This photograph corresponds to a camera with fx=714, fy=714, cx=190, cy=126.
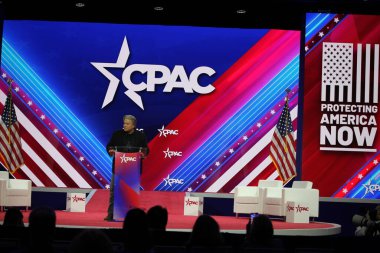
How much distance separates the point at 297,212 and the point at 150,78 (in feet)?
11.8

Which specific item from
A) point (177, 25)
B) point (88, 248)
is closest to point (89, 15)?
point (177, 25)

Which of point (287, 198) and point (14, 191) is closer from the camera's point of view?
point (287, 198)

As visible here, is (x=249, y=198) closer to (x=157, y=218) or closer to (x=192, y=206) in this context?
(x=192, y=206)

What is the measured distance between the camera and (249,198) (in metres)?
11.6

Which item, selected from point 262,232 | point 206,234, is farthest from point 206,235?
point 262,232

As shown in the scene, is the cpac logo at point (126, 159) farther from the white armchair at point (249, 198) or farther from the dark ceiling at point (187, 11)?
the dark ceiling at point (187, 11)

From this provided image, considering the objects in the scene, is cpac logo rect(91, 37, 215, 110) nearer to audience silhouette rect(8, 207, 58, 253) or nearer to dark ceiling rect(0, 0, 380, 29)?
dark ceiling rect(0, 0, 380, 29)

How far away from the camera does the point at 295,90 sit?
41.0 feet

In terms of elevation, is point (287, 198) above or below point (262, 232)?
above

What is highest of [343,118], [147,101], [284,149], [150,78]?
[150,78]

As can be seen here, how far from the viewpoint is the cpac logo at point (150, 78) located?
12.4 m

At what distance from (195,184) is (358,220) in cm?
299

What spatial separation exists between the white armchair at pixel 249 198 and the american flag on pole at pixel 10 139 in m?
3.82

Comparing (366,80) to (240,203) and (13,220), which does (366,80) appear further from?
(13,220)
